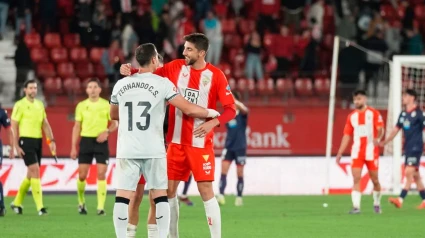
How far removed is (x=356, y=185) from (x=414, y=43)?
11.9 m

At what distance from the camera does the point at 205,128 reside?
1054 centimetres

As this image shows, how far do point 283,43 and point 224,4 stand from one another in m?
2.62

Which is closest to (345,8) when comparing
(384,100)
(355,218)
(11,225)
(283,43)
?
(283,43)

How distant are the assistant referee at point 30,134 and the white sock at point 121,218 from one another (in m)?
6.68

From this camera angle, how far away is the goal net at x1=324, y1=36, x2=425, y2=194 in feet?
73.9

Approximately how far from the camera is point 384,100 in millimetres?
25031

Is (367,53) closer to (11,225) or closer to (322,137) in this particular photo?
(322,137)

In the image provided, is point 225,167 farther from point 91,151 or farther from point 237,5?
point 237,5

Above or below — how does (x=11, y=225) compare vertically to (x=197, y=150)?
below

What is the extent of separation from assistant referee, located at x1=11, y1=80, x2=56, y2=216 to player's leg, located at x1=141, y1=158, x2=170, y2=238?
6.67 m

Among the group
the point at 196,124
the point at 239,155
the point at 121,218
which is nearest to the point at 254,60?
the point at 239,155

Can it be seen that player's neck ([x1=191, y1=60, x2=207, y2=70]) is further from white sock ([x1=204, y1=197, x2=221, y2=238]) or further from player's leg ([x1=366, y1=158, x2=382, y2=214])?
player's leg ([x1=366, y1=158, x2=382, y2=214])

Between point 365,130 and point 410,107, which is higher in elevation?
point 410,107

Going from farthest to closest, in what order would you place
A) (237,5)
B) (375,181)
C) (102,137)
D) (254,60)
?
(237,5)
(254,60)
(375,181)
(102,137)
